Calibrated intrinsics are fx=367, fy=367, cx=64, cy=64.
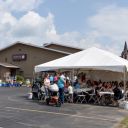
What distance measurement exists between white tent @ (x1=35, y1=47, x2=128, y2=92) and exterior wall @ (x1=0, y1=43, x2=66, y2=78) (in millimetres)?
25774

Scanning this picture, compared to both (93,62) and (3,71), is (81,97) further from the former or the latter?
(3,71)

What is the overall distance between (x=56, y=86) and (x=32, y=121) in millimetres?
6327

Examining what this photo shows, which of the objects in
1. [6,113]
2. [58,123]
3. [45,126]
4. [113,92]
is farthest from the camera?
[113,92]

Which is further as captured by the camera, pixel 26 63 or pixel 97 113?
pixel 26 63

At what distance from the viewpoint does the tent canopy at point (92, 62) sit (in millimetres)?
19219

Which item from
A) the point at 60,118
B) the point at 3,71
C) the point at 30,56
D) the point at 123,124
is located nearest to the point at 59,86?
the point at 60,118

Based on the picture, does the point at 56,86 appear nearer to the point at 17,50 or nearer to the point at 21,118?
the point at 21,118

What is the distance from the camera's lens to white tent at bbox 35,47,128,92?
1917 centimetres

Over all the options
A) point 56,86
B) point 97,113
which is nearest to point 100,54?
point 56,86

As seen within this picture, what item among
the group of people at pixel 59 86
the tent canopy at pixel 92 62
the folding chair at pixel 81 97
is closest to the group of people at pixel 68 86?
the group of people at pixel 59 86

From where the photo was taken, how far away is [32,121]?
12.6 meters

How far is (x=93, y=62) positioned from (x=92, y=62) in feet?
0.20

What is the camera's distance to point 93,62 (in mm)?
20219

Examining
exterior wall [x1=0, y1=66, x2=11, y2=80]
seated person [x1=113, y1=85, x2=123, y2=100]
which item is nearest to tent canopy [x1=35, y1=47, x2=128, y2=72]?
seated person [x1=113, y1=85, x2=123, y2=100]
